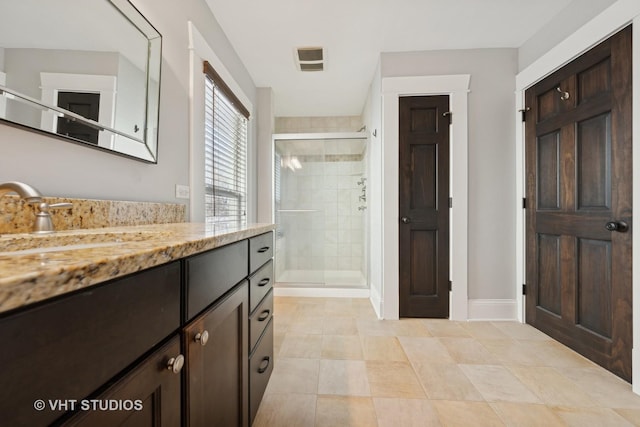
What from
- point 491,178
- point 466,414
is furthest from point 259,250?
point 491,178

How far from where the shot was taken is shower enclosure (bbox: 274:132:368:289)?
11.7ft

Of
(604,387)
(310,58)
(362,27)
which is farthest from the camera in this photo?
(310,58)

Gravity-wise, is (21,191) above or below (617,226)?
above

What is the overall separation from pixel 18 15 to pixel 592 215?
2.85 m

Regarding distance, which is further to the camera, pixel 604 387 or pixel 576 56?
pixel 576 56

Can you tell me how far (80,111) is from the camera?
106 cm

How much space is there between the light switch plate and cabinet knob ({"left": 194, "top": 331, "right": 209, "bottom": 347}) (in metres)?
1.18

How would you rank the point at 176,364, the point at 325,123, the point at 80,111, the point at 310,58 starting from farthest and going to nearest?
1. the point at 325,123
2. the point at 310,58
3. the point at 80,111
4. the point at 176,364

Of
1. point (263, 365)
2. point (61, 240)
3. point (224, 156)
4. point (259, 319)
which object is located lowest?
point (263, 365)

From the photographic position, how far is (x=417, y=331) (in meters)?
2.31

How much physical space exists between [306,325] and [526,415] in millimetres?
1536

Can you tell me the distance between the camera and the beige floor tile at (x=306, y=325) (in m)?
2.31

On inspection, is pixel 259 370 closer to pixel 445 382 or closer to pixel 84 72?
pixel 445 382

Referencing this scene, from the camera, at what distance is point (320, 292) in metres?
3.35
